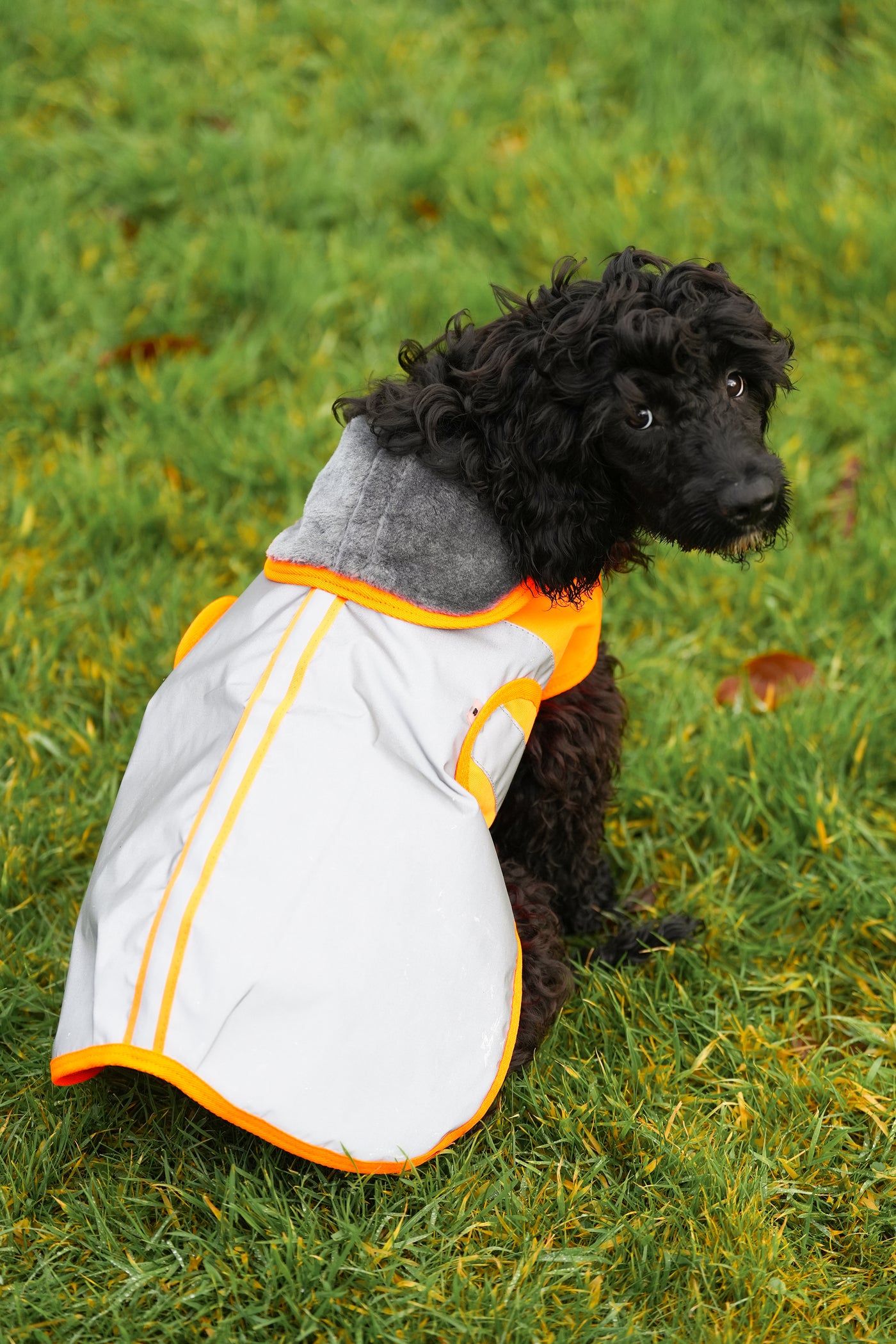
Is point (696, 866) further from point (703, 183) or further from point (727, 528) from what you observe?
point (703, 183)

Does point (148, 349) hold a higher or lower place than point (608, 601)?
higher

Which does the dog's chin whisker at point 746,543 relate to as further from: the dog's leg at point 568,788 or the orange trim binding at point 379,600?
the dog's leg at point 568,788

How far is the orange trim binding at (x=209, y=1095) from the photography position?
5.95ft

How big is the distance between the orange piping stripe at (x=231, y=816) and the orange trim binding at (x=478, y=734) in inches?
11.5

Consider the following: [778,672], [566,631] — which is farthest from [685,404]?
[778,672]

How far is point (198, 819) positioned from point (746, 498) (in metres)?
0.99

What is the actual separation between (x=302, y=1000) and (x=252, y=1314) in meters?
0.50

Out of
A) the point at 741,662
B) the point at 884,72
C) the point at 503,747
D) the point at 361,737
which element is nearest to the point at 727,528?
the point at 503,747

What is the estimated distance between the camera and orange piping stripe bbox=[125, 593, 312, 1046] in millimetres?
1852

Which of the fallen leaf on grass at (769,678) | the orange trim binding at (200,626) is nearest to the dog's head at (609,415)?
the orange trim binding at (200,626)

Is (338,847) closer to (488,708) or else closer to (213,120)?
(488,708)

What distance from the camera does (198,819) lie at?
6.34ft

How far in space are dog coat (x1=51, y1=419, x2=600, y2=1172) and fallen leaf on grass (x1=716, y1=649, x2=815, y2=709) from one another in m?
1.14

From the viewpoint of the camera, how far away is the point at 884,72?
4.75 meters
